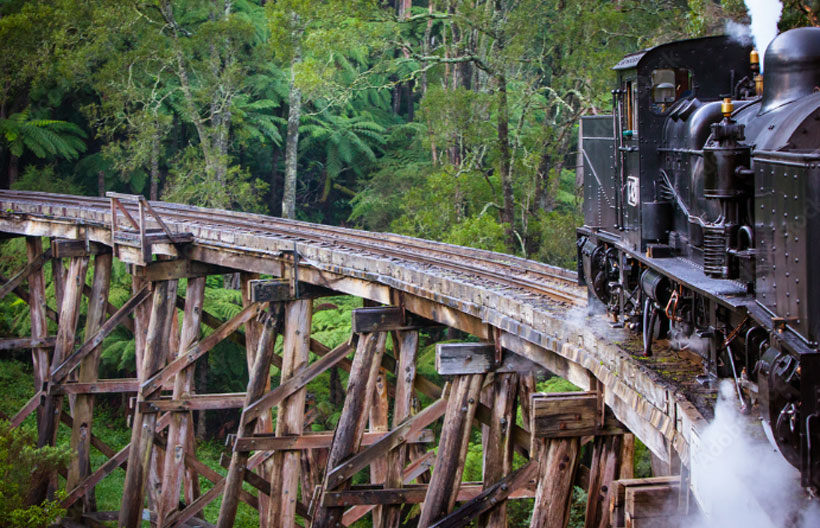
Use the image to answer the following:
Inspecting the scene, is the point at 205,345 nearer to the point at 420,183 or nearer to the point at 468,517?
the point at 468,517

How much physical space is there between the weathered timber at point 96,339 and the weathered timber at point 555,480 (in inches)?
270

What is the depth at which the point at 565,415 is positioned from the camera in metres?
5.78

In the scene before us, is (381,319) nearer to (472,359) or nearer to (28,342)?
(472,359)

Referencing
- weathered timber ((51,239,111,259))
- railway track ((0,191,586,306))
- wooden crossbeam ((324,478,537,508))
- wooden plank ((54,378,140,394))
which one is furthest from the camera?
weathered timber ((51,239,111,259))

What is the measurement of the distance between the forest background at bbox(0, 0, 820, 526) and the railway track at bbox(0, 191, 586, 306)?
2.14 metres

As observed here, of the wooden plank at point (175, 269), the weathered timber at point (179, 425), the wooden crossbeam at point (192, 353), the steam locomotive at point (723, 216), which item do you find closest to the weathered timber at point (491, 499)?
the steam locomotive at point (723, 216)

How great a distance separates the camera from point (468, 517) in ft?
22.7

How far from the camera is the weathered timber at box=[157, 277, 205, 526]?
1052 cm

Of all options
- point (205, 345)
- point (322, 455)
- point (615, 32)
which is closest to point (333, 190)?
point (615, 32)

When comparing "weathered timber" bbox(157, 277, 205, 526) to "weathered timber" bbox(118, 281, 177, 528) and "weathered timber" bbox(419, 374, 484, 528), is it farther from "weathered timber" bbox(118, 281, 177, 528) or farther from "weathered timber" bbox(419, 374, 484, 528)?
"weathered timber" bbox(419, 374, 484, 528)

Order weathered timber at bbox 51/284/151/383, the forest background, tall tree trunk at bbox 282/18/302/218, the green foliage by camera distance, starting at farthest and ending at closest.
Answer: tall tree trunk at bbox 282/18/302/218
the forest background
weathered timber at bbox 51/284/151/383
the green foliage

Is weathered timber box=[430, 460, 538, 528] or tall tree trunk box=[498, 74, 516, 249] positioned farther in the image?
tall tree trunk box=[498, 74, 516, 249]

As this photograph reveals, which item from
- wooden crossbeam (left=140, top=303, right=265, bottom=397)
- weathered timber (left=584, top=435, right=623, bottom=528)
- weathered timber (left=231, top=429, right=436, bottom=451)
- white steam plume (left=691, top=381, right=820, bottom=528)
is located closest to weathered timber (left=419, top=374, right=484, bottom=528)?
weathered timber (left=584, top=435, right=623, bottom=528)

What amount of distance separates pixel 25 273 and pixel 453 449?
8118 mm
